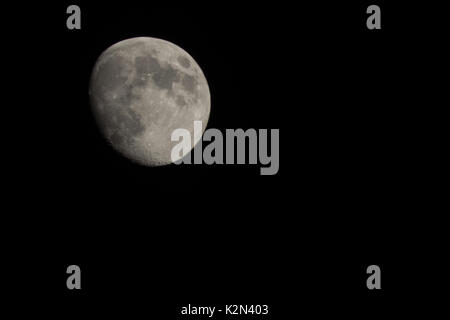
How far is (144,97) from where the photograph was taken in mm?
3834

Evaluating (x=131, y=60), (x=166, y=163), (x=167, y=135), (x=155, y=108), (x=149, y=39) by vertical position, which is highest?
(x=149, y=39)

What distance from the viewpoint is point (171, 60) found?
404 centimetres

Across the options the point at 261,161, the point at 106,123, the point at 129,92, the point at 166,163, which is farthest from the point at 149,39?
the point at 261,161

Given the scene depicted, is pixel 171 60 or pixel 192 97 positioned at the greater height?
pixel 171 60

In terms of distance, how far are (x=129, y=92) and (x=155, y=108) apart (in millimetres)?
285

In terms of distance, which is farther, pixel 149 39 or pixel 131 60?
pixel 149 39

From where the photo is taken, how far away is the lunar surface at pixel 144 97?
3859 millimetres

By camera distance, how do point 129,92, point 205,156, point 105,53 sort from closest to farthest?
point 129,92
point 105,53
point 205,156

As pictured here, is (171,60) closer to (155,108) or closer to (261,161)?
(155,108)

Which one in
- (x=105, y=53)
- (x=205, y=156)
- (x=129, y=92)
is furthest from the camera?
(x=205, y=156)

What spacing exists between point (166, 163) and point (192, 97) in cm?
75

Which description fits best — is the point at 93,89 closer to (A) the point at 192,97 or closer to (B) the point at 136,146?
(B) the point at 136,146

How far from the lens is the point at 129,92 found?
3.84m

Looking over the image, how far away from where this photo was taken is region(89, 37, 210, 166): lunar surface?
3.86m
